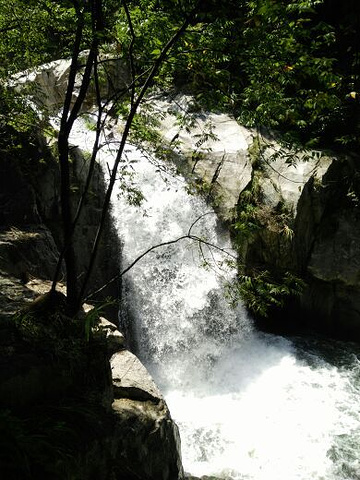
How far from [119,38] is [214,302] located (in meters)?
6.86

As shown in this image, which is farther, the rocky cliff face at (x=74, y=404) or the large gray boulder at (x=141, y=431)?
the large gray boulder at (x=141, y=431)

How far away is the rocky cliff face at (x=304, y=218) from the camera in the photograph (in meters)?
10.2

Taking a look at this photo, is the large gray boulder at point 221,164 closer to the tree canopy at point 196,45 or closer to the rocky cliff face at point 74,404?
the tree canopy at point 196,45

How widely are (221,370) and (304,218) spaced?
4761 mm

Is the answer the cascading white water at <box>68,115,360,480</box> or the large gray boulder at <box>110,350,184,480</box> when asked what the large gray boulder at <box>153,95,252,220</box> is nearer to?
the cascading white water at <box>68,115,360,480</box>

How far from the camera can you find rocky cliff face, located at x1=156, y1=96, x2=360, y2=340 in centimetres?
1016

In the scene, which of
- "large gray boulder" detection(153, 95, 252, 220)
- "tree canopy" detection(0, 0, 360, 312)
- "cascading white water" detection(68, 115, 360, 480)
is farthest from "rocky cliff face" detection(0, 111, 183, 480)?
"large gray boulder" detection(153, 95, 252, 220)

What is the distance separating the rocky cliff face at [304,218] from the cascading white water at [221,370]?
87 cm

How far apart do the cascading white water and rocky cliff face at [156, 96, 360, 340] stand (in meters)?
0.87

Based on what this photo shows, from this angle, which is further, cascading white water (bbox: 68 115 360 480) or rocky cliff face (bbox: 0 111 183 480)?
cascading white water (bbox: 68 115 360 480)

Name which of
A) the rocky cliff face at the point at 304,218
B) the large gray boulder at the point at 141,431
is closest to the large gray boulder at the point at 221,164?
the rocky cliff face at the point at 304,218

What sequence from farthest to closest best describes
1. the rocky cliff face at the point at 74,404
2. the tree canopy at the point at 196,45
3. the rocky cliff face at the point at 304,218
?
the rocky cliff face at the point at 304,218
the tree canopy at the point at 196,45
the rocky cliff face at the point at 74,404

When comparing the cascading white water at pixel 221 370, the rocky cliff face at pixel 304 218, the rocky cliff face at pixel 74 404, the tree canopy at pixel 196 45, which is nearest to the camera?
the rocky cliff face at pixel 74 404

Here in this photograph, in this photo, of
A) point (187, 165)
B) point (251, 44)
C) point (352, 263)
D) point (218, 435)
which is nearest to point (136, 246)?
point (187, 165)
